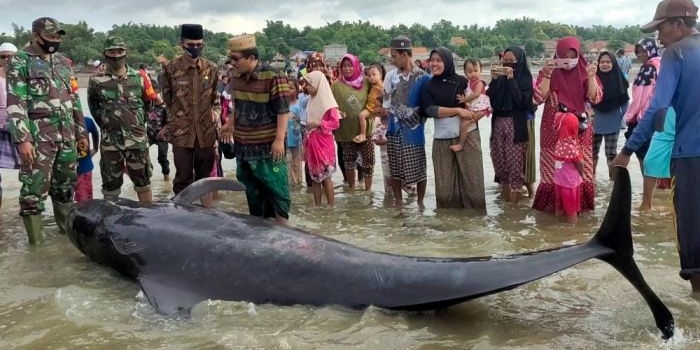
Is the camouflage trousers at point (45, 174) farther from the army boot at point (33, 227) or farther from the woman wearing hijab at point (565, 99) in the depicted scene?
the woman wearing hijab at point (565, 99)

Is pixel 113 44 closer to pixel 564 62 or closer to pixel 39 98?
pixel 39 98

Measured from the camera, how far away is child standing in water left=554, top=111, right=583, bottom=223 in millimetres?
7387

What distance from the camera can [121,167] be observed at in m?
7.78

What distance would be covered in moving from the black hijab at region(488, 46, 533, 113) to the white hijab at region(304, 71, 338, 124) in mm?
2110

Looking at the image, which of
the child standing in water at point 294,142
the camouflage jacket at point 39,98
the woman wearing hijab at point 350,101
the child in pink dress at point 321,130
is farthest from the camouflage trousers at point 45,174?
the child standing in water at point 294,142

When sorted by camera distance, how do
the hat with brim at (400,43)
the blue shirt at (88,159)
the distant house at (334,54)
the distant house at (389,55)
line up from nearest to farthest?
the blue shirt at (88,159) → the hat with brim at (400,43) → the distant house at (389,55) → the distant house at (334,54)

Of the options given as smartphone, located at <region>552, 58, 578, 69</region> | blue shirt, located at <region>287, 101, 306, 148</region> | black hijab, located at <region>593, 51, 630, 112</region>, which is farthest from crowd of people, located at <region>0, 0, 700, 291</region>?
blue shirt, located at <region>287, 101, 306, 148</region>

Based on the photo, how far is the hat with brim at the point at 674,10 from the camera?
15.9 feet

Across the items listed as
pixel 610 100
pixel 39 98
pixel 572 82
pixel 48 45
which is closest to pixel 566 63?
pixel 572 82

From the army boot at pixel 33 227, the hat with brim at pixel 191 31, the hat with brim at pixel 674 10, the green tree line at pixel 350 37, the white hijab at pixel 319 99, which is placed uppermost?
the green tree line at pixel 350 37

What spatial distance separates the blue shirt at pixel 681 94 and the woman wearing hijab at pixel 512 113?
11.0ft

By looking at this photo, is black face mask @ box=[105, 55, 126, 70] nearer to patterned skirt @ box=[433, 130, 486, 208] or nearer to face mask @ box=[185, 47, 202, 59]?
face mask @ box=[185, 47, 202, 59]

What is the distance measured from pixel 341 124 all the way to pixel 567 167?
11.4 feet

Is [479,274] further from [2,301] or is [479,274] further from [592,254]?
[2,301]
